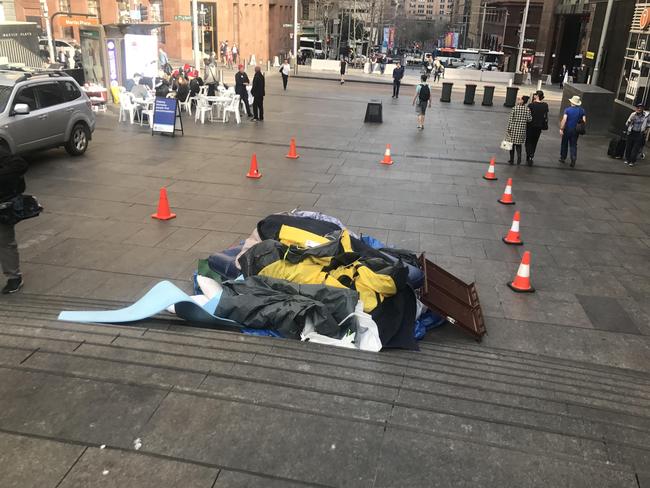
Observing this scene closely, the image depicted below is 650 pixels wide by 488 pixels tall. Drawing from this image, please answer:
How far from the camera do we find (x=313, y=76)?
3678 centimetres

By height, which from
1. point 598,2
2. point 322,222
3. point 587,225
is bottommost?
point 587,225

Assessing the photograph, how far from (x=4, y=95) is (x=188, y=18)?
17392 mm

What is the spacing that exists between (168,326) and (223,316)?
51 centimetres

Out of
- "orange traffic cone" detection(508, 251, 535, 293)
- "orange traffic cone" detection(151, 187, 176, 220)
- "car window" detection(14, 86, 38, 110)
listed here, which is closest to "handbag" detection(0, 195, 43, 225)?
"orange traffic cone" detection(151, 187, 176, 220)

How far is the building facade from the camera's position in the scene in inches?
1566

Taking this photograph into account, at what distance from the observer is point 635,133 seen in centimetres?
1428

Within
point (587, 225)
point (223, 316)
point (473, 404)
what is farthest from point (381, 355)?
point (587, 225)

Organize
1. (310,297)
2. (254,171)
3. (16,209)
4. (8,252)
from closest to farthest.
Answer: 1. (310,297)
2. (16,209)
3. (8,252)
4. (254,171)

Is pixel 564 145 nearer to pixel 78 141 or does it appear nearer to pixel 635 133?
pixel 635 133

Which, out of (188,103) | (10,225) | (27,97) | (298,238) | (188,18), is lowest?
(188,103)

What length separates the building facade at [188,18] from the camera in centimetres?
3978

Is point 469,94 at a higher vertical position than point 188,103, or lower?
higher

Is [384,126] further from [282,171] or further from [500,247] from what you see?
[500,247]

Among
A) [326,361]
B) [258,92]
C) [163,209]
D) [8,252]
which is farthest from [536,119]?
[8,252]
